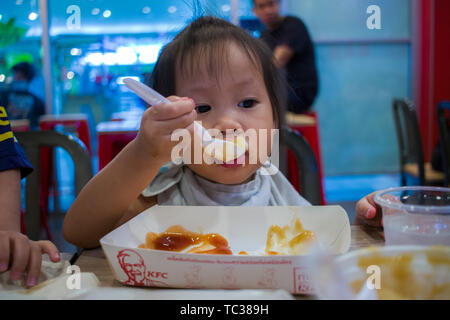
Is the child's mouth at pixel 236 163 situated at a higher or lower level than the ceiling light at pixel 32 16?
lower

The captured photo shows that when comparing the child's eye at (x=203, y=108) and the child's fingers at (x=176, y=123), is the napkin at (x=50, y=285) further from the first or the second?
the child's eye at (x=203, y=108)

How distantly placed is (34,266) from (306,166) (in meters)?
0.65

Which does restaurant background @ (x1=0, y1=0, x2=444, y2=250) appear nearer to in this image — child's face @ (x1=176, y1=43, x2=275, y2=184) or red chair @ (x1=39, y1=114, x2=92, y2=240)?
red chair @ (x1=39, y1=114, x2=92, y2=240)

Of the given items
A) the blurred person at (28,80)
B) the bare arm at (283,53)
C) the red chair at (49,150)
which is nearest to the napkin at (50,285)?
the red chair at (49,150)

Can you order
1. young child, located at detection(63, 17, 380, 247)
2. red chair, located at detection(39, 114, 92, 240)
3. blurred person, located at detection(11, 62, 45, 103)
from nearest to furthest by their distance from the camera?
young child, located at detection(63, 17, 380, 247), red chair, located at detection(39, 114, 92, 240), blurred person, located at detection(11, 62, 45, 103)

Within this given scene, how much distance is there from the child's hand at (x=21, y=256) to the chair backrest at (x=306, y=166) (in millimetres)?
597

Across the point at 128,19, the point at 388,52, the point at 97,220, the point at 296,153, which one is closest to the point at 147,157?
the point at 97,220

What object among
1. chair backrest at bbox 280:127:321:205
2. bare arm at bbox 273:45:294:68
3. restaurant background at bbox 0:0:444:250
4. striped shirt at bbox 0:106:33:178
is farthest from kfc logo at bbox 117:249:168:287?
restaurant background at bbox 0:0:444:250

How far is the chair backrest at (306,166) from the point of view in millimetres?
944

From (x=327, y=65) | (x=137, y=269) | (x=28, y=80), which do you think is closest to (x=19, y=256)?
(x=137, y=269)

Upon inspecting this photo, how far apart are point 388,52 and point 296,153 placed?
3.85 meters

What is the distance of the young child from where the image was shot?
2.03ft

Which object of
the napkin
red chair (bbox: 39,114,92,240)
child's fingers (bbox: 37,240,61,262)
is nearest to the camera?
the napkin

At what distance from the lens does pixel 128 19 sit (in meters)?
3.84
